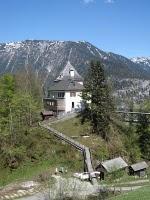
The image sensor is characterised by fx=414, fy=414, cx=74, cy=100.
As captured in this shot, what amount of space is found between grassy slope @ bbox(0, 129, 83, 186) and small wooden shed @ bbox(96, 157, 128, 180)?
3782 millimetres

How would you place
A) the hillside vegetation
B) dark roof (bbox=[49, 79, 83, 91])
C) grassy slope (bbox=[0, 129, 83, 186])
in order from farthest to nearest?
dark roof (bbox=[49, 79, 83, 91]) < the hillside vegetation < grassy slope (bbox=[0, 129, 83, 186])

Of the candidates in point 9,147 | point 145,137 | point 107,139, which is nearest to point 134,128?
point 145,137

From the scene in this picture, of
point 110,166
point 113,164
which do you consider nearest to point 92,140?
point 113,164

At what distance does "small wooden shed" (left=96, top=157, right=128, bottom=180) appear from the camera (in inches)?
2516

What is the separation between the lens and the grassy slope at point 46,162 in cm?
6500

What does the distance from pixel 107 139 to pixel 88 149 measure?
290 inches

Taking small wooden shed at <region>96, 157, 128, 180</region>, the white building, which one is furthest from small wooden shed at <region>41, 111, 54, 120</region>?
small wooden shed at <region>96, 157, 128, 180</region>

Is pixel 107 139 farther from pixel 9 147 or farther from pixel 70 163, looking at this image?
pixel 9 147

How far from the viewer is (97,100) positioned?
7994 centimetres

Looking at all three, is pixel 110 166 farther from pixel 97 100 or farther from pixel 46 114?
pixel 46 114

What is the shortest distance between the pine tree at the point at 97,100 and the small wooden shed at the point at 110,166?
10629 mm

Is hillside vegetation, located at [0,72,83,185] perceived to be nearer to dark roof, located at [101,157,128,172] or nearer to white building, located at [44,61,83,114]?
dark roof, located at [101,157,128,172]

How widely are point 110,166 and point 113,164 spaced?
2.78ft

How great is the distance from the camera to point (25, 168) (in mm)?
67562
